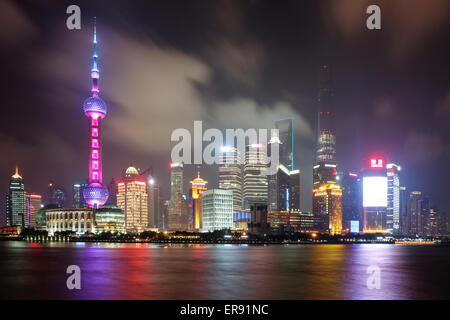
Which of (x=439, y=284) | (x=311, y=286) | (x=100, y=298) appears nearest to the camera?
(x=100, y=298)

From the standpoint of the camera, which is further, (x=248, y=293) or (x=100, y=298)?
(x=248, y=293)

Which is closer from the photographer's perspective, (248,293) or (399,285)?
(248,293)

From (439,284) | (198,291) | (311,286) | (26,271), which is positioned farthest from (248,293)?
(26,271)

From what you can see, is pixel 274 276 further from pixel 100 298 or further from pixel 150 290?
pixel 100 298

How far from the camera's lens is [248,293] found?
149ft
